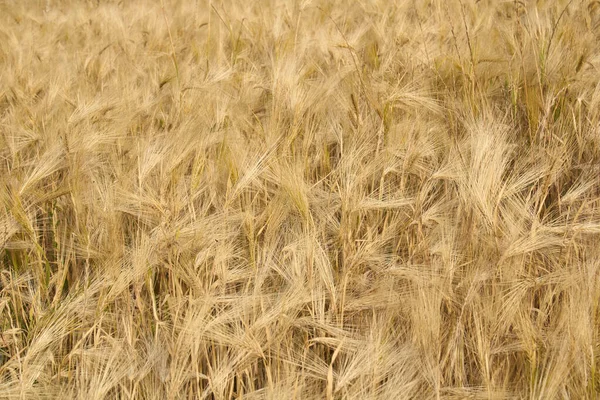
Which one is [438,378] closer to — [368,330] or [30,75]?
[368,330]

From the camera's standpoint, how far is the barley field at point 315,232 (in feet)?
3.32

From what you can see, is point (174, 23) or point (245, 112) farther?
point (174, 23)

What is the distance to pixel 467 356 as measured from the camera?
1107 millimetres

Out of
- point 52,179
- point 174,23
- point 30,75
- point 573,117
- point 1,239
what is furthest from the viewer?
point 174,23

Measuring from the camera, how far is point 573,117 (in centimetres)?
140

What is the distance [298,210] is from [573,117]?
→ 0.72m

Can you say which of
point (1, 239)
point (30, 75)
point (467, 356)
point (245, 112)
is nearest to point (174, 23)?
point (30, 75)

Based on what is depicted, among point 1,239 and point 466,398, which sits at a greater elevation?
point 1,239

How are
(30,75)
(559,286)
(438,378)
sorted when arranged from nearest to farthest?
(438,378), (559,286), (30,75)

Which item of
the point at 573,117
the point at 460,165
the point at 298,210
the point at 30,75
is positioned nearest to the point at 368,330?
the point at 298,210

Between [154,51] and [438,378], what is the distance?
1934 mm

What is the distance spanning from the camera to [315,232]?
3.81ft

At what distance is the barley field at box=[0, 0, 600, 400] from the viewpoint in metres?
1.01

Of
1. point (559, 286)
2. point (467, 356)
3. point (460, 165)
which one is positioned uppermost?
point (460, 165)
